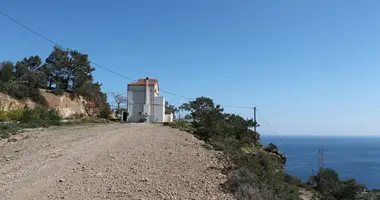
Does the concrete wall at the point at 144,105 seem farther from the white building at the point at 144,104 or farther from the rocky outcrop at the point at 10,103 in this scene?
the rocky outcrop at the point at 10,103

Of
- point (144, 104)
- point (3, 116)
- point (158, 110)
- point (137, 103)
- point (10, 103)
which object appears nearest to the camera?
point (3, 116)

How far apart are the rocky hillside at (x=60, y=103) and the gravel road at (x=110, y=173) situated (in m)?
22.8

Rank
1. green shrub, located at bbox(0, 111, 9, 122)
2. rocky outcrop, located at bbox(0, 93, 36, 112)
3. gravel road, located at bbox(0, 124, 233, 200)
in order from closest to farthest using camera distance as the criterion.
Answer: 1. gravel road, located at bbox(0, 124, 233, 200)
2. green shrub, located at bbox(0, 111, 9, 122)
3. rocky outcrop, located at bbox(0, 93, 36, 112)

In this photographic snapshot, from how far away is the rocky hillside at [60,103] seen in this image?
32031 millimetres

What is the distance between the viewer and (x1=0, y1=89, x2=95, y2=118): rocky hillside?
32031 mm

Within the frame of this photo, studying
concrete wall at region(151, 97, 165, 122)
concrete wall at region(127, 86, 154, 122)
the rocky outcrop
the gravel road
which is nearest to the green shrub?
the rocky outcrop

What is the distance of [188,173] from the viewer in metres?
8.21

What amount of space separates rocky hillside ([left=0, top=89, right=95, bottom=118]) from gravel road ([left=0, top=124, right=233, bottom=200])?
22793 mm

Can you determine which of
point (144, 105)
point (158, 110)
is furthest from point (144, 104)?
point (158, 110)

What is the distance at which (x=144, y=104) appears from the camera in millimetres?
48188

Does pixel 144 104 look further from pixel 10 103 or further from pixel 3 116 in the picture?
pixel 3 116

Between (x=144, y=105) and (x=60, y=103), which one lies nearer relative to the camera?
(x=60, y=103)

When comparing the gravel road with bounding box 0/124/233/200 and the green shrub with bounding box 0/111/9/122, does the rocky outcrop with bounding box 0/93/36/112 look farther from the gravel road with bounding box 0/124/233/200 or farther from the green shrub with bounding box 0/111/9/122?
the gravel road with bounding box 0/124/233/200

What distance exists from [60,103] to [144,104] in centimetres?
1188
